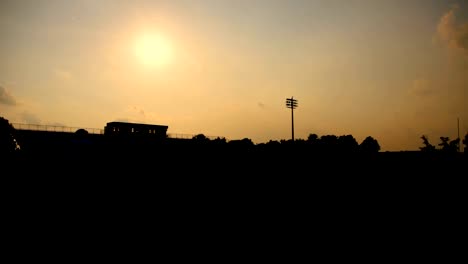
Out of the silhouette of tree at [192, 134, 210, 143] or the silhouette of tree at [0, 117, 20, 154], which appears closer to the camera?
the silhouette of tree at [0, 117, 20, 154]

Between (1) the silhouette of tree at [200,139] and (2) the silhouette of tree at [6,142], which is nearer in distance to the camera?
(2) the silhouette of tree at [6,142]

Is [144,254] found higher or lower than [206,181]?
lower

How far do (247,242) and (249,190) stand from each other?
21.6ft

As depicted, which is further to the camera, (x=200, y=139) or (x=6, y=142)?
(x=200, y=139)

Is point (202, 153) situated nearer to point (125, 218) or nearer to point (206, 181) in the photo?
point (206, 181)

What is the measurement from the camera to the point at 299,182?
1772 cm

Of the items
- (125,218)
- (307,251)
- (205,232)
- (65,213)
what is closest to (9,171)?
(65,213)

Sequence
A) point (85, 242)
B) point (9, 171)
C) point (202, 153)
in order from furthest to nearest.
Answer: point (202, 153) < point (9, 171) < point (85, 242)

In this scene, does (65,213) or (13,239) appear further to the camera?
(65,213)

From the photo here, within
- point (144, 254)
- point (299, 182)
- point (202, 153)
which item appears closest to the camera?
point (144, 254)

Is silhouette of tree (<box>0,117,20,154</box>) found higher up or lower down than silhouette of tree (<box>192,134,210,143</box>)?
lower down

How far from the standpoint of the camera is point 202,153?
24.0 m

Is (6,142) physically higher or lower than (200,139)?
lower

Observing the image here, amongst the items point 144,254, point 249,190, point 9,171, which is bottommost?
point 144,254
